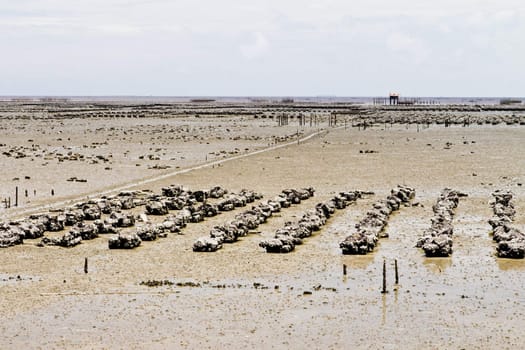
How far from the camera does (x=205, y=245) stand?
83.7 feet

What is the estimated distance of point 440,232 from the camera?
1040 inches

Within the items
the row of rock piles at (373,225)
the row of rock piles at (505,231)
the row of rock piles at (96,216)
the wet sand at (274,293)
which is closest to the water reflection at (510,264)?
the wet sand at (274,293)

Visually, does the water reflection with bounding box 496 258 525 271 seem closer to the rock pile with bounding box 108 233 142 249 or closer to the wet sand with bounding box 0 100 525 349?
the wet sand with bounding box 0 100 525 349

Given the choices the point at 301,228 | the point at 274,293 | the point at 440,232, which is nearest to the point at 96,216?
the point at 301,228

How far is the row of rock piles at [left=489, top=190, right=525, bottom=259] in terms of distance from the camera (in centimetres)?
2411

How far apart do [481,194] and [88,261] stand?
21030 millimetres

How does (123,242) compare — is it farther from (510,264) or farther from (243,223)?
(510,264)

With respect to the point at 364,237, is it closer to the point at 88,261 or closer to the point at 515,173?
the point at 88,261

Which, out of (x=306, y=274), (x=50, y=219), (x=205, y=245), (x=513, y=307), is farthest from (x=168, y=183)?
(x=513, y=307)

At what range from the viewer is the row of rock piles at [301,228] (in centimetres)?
2533

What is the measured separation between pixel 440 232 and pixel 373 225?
2.71 meters

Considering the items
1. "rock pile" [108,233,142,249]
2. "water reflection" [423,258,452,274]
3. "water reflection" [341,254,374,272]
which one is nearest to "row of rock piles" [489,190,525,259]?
"water reflection" [423,258,452,274]

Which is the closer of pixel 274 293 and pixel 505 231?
pixel 274 293

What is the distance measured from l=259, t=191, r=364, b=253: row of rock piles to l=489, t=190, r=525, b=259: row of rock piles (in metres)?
6.06
